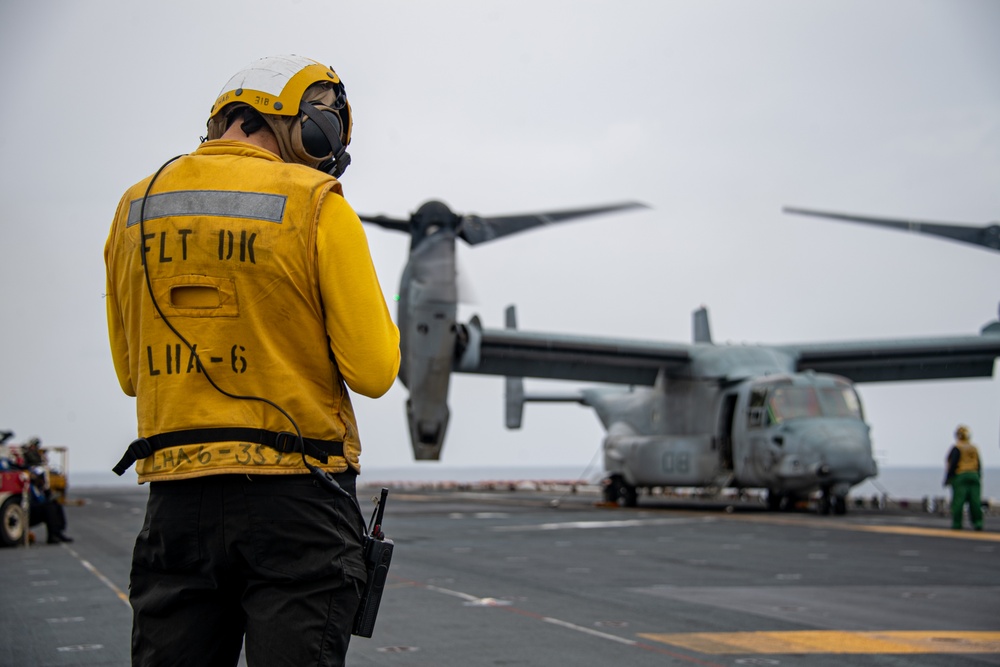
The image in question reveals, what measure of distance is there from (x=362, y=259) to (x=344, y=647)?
0.88 meters

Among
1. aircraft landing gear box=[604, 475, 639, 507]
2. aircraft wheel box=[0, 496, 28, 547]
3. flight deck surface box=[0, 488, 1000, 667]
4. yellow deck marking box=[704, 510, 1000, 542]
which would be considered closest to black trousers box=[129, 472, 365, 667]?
flight deck surface box=[0, 488, 1000, 667]

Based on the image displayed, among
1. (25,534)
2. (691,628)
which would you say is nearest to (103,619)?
(691,628)

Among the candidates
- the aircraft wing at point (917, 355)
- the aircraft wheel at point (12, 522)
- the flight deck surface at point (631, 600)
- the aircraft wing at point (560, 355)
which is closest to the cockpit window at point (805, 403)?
the aircraft wing at point (560, 355)

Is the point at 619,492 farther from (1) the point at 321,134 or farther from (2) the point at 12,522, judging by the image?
(1) the point at 321,134

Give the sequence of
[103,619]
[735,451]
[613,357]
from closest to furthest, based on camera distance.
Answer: [103,619] → [735,451] → [613,357]

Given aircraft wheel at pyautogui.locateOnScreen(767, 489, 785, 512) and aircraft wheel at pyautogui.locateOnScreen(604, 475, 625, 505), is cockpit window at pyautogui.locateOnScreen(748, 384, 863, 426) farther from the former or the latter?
aircraft wheel at pyautogui.locateOnScreen(604, 475, 625, 505)

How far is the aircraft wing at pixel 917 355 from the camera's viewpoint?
26.6 metres

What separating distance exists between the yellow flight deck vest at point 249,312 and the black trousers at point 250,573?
0.21 feet

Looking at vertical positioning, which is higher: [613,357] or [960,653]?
[613,357]

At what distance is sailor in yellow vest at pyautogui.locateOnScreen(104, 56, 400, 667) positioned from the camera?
2.29m

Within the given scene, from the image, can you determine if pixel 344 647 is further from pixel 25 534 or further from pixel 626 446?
pixel 626 446

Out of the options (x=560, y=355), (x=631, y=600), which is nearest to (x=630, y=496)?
(x=560, y=355)

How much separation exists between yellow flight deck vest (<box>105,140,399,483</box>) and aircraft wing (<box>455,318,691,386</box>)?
2134 centimetres

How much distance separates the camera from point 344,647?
7.66 feet
